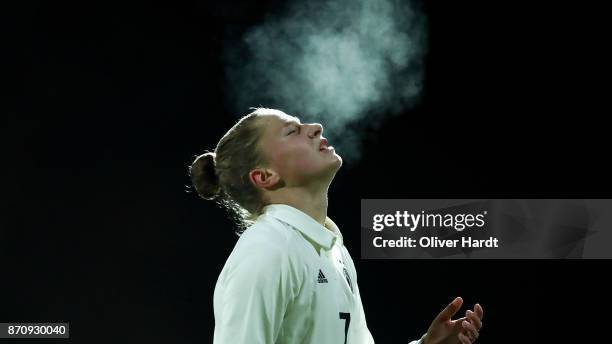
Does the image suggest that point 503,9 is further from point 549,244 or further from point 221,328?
point 221,328

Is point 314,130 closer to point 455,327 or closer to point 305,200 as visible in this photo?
point 305,200

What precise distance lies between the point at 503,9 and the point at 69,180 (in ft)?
7.14

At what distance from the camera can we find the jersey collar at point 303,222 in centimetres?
133

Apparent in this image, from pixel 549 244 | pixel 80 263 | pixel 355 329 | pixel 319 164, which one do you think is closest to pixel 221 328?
pixel 355 329

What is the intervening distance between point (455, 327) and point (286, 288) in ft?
1.53

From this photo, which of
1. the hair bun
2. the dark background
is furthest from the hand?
the dark background

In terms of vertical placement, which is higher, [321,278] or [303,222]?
[303,222]

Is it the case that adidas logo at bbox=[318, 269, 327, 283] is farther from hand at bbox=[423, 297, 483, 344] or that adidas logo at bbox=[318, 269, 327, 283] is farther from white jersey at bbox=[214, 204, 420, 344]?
hand at bbox=[423, 297, 483, 344]

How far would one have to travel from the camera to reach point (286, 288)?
1192 mm

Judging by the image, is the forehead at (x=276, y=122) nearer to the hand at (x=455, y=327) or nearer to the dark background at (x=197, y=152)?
the hand at (x=455, y=327)

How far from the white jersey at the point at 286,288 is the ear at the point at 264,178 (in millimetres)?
59

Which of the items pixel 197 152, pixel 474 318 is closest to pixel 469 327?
pixel 474 318

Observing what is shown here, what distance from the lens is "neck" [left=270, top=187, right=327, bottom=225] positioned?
141 cm

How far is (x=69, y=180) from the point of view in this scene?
3279 mm
